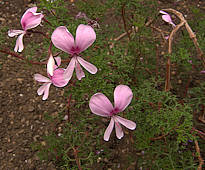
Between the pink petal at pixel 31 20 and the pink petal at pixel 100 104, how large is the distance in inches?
14.3

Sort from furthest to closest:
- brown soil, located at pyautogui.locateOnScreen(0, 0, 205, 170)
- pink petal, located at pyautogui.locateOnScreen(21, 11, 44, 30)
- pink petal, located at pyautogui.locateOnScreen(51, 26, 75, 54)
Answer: brown soil, located at pyautogui.locateOnScreen(0, 0, 205, 170), pink petal, located at pyautogui.locateOnScreen(21, 11, 44, 30), pink petal, located at pyautogui.locateOnScreen(51, 26, 75, 54)

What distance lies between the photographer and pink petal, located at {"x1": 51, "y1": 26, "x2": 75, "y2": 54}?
845 mm

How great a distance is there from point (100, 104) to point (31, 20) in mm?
424

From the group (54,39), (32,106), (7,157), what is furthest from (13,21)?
(54,39)

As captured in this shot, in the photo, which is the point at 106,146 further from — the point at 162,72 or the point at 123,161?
the point at 162,72

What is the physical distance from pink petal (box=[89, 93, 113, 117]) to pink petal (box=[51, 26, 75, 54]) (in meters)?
0.20

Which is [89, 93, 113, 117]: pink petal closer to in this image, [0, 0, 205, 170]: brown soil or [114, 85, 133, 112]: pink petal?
[114, 85, 133, 112]: pink petal

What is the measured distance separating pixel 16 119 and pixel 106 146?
741 millimetres

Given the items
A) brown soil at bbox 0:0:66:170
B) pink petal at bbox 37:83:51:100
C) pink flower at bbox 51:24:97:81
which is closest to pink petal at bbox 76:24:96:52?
pink flower at bbox 51:24:97:81

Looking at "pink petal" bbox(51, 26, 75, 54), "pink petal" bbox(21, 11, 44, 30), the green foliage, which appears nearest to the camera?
"pink petal" bbox(51, 26, 75, 54)

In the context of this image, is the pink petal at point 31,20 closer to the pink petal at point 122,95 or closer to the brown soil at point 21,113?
the pink petal at point 122,95

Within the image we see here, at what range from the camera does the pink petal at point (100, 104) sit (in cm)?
88

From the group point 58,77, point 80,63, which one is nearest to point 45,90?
point 58,77

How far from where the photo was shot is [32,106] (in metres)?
2.01
